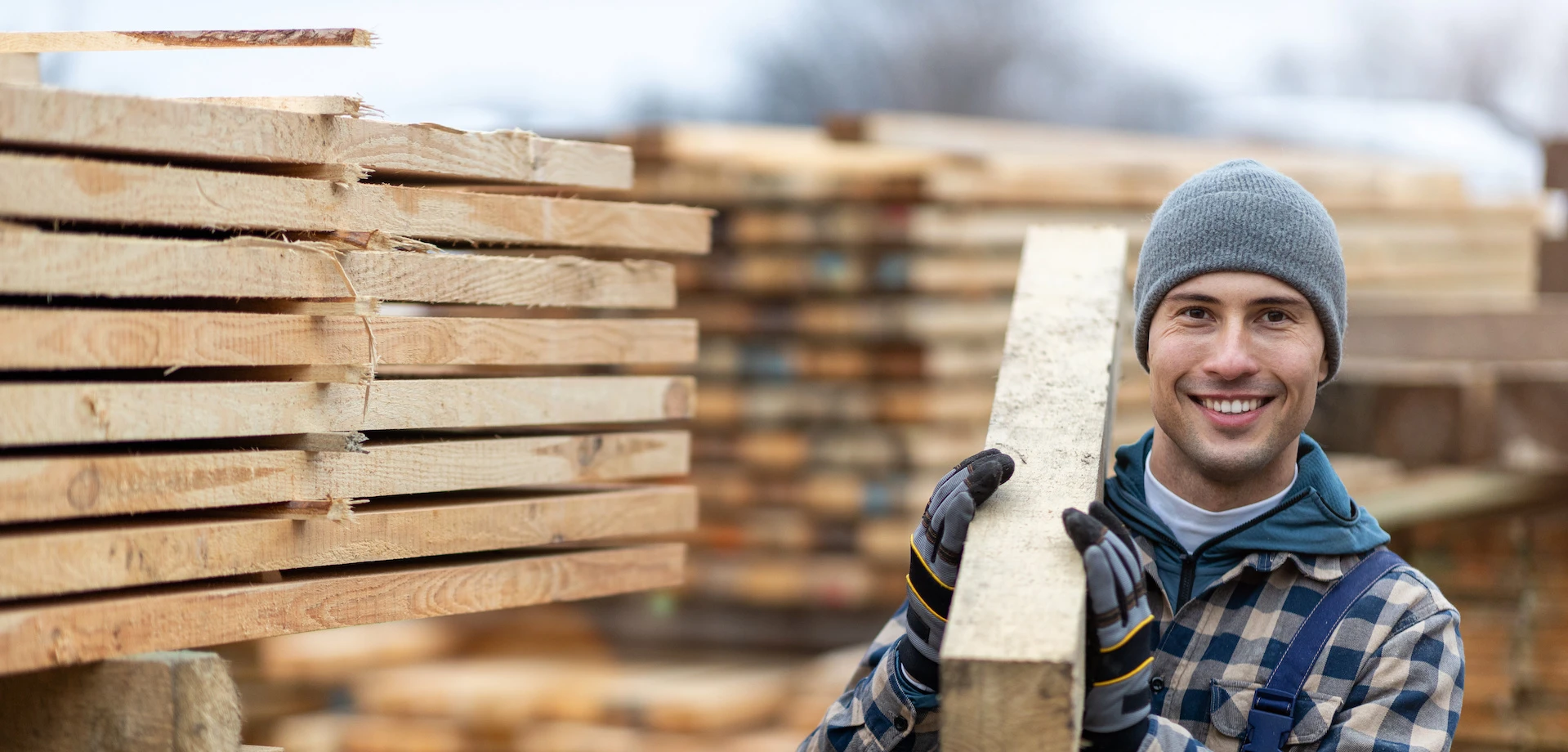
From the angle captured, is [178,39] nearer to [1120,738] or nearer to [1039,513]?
[1039,513]

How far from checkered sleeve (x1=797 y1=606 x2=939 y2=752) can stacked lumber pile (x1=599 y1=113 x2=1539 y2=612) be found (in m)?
3.65

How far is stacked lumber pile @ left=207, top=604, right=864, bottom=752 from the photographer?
5762mm

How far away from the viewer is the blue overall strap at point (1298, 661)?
2346 millimetres

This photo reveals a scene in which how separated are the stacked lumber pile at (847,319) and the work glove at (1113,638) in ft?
13.1

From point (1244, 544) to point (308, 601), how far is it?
1403 millimetres

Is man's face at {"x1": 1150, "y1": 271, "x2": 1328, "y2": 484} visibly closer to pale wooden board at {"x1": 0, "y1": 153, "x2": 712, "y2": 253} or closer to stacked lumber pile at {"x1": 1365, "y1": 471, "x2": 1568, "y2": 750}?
pale wooden board at {"x1": 0, "y1": 153, "x2": 712, "y2": 253}

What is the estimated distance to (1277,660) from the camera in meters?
2.41

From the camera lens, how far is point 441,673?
6.33m

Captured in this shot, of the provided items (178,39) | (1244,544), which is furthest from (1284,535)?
(178,39)

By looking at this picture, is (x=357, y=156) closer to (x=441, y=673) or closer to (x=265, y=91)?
(x=265, y=91)

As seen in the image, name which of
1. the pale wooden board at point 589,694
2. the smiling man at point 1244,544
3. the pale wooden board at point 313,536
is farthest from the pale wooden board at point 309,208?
the pale wooden board at point 589,694

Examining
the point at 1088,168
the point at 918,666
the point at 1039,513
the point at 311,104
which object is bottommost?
the point at 918,666

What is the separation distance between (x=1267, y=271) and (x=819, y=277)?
381cm

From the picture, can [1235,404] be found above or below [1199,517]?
above
